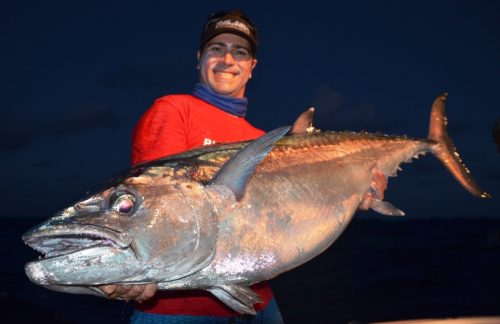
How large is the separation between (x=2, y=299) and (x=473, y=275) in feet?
57.4

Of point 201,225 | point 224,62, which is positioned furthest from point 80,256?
point 224,62

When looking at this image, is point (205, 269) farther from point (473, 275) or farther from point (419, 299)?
point (473, 275)

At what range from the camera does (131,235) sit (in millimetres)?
2023

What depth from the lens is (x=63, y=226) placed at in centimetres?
196

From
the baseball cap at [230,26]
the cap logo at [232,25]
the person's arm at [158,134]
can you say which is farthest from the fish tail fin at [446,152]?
the person's arm at [158,134]

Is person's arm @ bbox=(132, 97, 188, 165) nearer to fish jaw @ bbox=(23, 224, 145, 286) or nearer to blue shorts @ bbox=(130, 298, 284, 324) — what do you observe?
fish jaw @ bbox=(23, 224, 145, 286)

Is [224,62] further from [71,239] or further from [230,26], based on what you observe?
[71,239]

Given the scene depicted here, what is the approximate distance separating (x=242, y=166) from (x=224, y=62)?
1.68m

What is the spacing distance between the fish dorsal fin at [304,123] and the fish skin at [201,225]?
0.92ft

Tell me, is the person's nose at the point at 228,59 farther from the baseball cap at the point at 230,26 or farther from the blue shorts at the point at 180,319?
the blue shorts at the point at 180,319

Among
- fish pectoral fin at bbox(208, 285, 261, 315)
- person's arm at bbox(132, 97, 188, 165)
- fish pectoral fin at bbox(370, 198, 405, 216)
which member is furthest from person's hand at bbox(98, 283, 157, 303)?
fish pectoral fin at bbox(370, 198, 405, 216)

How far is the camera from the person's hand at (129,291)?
2.12m

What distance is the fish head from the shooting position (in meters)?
1.94

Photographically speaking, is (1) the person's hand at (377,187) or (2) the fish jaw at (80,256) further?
(1) the person's hand at (377,187)
